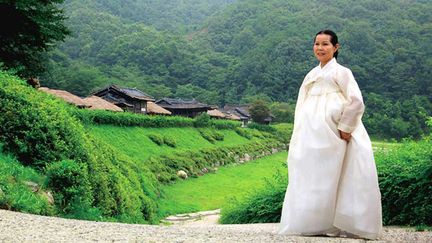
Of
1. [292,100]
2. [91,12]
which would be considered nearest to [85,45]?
[91,12]

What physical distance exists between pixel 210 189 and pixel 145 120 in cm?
1110

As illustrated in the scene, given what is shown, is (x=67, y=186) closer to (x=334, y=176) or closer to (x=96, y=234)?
(x=96, y=234)

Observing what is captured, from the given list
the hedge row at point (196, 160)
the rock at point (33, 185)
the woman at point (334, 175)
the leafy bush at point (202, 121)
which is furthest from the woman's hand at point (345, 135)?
the leafy bush at point (202, 121)

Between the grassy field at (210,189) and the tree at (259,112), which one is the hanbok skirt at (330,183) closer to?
the grassy field at (210,189)

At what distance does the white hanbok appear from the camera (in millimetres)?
4871

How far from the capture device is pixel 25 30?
45.9ft

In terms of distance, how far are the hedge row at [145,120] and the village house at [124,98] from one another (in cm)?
589

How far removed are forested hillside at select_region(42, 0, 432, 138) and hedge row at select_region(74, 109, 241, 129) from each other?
2060 cm

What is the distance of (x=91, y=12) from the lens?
9756 centimetres

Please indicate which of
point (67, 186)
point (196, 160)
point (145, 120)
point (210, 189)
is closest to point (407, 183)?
point (67, 186)

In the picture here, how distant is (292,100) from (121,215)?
74638 mm

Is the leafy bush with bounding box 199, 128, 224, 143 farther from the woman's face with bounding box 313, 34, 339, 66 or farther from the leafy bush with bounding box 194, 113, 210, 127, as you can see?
the woman's face with bounding box 313, 34, 339, 66

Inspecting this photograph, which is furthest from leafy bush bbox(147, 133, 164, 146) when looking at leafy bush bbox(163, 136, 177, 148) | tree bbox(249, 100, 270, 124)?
tree bbox(249, 100, 270, 124)

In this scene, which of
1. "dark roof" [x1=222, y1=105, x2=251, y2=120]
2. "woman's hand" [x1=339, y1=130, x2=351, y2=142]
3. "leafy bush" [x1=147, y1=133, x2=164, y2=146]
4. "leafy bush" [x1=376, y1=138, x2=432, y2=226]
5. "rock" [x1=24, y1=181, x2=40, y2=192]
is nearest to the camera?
"woman's hand" [x1=339, y1=130, x2=351, y2=142]
